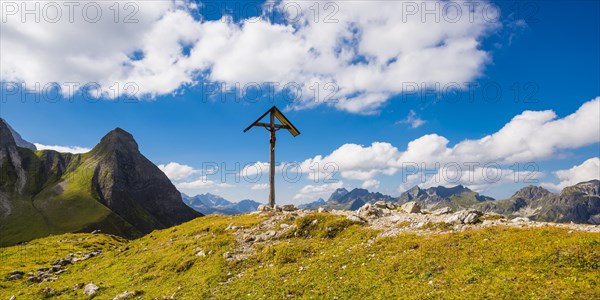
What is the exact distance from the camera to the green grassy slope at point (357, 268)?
47.1ft

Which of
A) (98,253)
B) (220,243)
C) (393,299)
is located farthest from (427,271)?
(98,253)

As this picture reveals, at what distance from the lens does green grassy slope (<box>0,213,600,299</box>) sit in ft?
47.1

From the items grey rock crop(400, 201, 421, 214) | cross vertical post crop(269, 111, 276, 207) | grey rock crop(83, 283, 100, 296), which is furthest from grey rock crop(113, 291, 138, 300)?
grey rock crop(400, 201, 421, 214)

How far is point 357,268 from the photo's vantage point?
1933 centimetres

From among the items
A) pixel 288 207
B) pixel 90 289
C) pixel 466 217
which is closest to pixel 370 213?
pixel 466 217

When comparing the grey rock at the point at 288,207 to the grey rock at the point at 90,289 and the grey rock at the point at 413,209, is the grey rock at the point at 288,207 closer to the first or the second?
the grey rock at the point at 413,209

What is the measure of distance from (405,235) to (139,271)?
2224cm

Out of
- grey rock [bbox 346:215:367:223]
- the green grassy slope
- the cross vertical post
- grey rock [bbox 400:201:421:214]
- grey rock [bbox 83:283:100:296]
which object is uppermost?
the cross vertical post

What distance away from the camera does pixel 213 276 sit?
22750 millimetres

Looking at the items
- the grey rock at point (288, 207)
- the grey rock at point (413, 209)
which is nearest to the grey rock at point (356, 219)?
the grey rock at point (413, 209)

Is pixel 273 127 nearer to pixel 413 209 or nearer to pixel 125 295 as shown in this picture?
pixel 413 209

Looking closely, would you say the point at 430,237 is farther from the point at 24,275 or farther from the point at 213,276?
the point at 24,275

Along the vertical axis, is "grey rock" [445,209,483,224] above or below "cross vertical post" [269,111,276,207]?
below

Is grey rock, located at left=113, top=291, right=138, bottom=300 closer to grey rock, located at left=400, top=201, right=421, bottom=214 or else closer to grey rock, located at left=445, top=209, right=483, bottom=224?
grey rock, located at left=445, top=209, right=483, bottom=224
